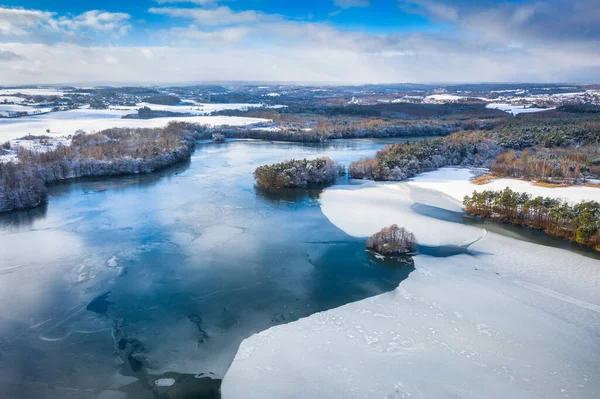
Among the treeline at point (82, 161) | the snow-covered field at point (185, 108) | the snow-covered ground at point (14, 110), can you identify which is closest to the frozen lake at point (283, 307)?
the treeline at point (82, 161)

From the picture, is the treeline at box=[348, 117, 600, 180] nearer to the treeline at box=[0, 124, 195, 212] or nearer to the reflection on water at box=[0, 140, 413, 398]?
the reflection on water at box=[0, 140, 413, 398]

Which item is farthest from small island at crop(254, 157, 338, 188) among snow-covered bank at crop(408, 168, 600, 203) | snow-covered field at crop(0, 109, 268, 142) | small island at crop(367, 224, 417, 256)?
snow-covered field at crop(0, 109, 268, 142)

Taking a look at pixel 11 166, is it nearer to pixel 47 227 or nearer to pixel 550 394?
pixel 47 227

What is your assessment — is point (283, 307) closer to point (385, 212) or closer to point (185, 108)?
point (385, 212)

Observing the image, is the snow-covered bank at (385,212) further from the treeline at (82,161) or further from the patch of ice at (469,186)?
the treeline at (82,161)

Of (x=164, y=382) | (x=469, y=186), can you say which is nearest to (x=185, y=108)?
(x=469, y=186)

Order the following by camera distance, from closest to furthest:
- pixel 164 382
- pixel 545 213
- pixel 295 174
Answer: pixel 164 382, pixel 545 213, pixel 295 174
